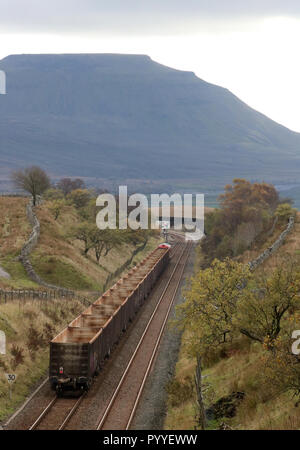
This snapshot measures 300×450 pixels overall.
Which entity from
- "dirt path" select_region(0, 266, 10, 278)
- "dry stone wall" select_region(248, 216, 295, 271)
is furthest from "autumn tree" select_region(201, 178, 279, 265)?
"dirt path" select_region(0, 266, 10, 278)

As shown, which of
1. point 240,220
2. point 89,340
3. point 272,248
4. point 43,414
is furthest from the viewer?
point 240,220

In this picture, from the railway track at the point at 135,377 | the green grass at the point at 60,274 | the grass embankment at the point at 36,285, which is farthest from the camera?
the green grass at the point at 60,274

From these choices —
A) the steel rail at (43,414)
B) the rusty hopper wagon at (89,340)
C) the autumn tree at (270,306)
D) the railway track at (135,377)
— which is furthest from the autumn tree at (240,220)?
the steel rail at (43,414)

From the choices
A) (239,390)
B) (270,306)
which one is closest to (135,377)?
(239,390)

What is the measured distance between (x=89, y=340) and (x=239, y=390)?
29.7 feet

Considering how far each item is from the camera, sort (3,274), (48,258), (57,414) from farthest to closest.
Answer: (48,258)
(3,274)
(57,414)

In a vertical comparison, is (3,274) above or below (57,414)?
above

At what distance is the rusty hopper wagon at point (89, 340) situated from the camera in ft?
91.6

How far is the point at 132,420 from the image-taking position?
→ 25.0 metres

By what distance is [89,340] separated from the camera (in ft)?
101

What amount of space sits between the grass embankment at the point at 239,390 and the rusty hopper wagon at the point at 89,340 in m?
4.41

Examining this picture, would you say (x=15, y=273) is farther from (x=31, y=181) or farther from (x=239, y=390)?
(x=31, y=181)

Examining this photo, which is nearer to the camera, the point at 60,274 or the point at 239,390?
the point at 239,390

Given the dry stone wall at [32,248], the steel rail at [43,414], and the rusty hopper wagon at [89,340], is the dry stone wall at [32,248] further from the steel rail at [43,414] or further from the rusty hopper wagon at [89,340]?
the steel rail at [43,414]
